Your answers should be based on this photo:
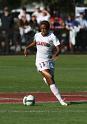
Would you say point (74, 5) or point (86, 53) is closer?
point (86, 53)

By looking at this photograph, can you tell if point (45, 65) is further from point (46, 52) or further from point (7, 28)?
point (7, 28)

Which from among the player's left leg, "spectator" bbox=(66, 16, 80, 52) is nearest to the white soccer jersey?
the player's left leg

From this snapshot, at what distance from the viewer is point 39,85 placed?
880 inches

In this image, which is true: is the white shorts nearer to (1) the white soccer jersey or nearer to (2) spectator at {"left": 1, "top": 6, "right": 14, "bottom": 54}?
(1) the white soccer jersey

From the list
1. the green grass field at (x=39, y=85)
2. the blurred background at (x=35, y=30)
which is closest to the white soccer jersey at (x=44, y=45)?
the green grass field at (x=39, y=85)

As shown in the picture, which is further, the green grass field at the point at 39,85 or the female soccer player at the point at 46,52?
the female soccer player at the point at 46,52

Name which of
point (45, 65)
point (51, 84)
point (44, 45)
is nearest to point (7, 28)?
point (44, 45)

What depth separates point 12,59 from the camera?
33.5m

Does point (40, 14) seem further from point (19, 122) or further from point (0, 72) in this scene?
point (19, 122)

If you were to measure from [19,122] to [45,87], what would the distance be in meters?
9.06

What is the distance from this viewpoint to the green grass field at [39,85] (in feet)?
44.5

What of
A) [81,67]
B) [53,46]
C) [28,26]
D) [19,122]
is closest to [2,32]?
[28,26]

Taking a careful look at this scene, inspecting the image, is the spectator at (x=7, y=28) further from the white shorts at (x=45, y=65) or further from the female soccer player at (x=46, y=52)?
the white shorts at (x=45, y=65)

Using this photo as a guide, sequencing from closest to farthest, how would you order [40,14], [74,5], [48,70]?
[48,70]
[40,14]
[74,5]
